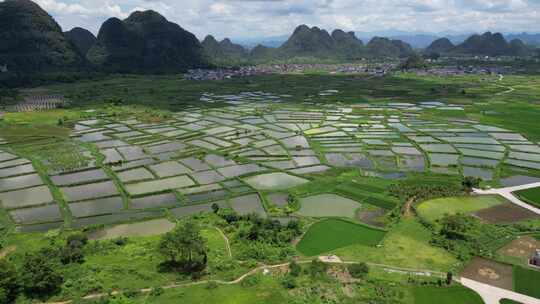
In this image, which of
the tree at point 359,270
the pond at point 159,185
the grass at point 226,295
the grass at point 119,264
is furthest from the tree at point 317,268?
the pond at point 159,185

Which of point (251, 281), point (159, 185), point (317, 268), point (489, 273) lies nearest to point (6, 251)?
point (159, 185)

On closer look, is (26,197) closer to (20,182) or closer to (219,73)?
(20,182)

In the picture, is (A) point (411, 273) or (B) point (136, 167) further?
(B) point (136, 167)

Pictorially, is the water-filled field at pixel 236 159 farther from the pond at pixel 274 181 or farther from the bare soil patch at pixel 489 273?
the bare soil patch at pixel 489 273

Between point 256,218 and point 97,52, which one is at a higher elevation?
point 97,52

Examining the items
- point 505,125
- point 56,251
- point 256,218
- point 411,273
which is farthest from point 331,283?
point 505,125

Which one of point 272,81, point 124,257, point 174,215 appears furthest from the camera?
point 272,81

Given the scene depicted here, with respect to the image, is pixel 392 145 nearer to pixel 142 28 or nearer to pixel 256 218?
pixel 256 218

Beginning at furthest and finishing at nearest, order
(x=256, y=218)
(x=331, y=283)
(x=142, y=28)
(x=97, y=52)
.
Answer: (x=142, y=28), (x=97, y=52), (x=256, y=218), (x=331, y=283)
